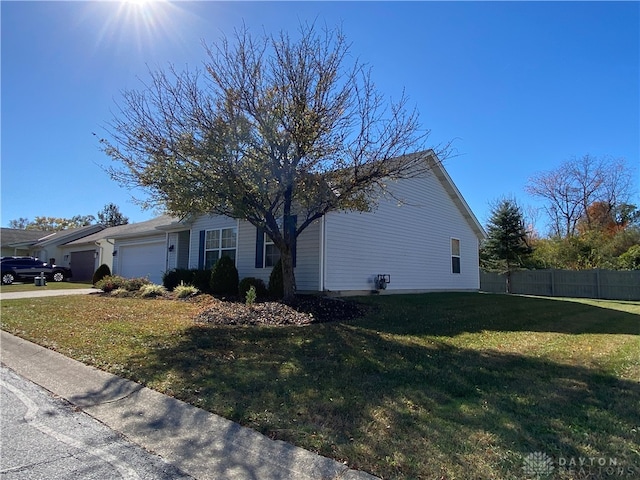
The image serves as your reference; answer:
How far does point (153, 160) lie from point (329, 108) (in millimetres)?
4171

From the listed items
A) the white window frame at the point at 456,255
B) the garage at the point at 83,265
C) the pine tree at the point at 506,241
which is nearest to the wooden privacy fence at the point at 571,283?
the pine tree at the point at 506,241

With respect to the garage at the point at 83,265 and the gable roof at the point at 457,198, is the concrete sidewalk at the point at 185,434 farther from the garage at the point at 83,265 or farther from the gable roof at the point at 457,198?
the garage at the point at 83,265

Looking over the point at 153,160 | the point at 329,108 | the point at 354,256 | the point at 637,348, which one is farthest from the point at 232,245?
the point at 637,348

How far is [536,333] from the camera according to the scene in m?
8.30

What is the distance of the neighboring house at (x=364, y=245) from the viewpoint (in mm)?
12602

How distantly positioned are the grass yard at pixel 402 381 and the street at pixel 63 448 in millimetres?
789

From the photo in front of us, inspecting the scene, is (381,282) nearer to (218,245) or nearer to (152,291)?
(218,245)

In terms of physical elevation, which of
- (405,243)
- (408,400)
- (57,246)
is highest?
(57,246)

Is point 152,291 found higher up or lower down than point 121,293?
higher up

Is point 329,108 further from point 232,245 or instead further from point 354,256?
point 232,245

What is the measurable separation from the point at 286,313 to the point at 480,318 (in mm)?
4889

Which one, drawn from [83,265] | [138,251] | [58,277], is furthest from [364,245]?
[83,265]

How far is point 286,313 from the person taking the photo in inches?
356

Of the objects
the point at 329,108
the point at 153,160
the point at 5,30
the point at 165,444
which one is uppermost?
the point at 5,30
